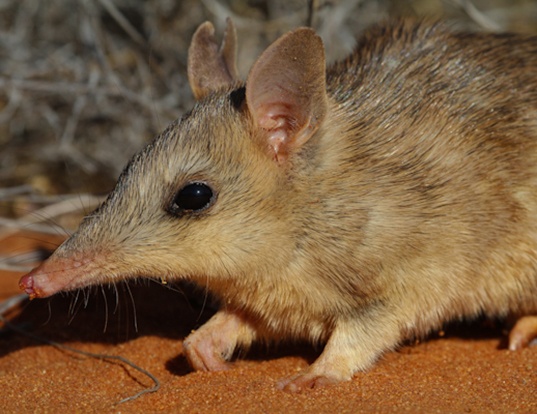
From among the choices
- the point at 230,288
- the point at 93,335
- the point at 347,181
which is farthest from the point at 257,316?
the point at 93,335

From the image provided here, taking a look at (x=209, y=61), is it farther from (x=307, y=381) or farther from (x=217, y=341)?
(x=307, y=381)

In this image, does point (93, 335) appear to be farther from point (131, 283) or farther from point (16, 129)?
point (16, 129)

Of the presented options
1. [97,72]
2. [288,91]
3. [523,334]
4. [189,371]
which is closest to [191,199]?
[288,91]

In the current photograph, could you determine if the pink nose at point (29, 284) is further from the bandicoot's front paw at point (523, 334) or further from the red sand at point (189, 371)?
the bandicoot's front paw at point (523, 334)

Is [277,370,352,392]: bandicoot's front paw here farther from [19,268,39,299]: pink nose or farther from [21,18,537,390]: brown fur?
[19,268,39,299]: pink nose

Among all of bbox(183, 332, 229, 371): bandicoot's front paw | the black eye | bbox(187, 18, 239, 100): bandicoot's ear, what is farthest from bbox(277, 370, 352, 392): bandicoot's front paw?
bbox(187, 18, 239, 100): bandicoot's ear

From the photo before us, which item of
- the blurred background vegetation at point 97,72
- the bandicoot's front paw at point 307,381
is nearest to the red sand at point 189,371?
the bandicoot's front paw at point 307,381
